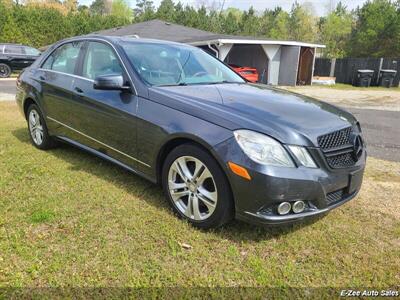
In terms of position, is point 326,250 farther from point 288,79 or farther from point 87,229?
point 288,79

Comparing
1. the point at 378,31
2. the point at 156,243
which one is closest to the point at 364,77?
the point at 378,31

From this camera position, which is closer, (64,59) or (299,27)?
(64,59)

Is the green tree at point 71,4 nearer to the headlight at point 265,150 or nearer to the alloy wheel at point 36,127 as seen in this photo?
the alloy wheel at point 36,127

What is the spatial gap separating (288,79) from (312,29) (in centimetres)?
4598

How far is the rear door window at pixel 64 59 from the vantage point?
464 centimetres

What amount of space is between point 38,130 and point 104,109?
196 centimetres

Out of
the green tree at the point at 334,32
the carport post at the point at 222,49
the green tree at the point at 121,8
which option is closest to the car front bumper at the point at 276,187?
the carport post at the point at 222,49

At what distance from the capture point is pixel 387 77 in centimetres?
2486

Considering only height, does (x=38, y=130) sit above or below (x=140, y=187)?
above

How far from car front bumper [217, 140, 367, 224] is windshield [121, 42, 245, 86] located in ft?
4.39

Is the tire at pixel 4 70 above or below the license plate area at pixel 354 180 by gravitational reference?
below

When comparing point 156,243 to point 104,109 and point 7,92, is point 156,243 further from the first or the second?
point 7,92

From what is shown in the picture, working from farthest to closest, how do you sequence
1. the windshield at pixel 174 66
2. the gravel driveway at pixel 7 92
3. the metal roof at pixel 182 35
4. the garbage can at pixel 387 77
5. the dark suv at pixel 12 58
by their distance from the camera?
the garbage can at pixel 387 77 → the metal roof at pixel 182 35 → the dark suv at pixel 12 58 → the gravel driveway at pixel 7 92 → the windshield at pixel 174 66

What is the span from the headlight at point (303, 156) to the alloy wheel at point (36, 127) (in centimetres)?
385
